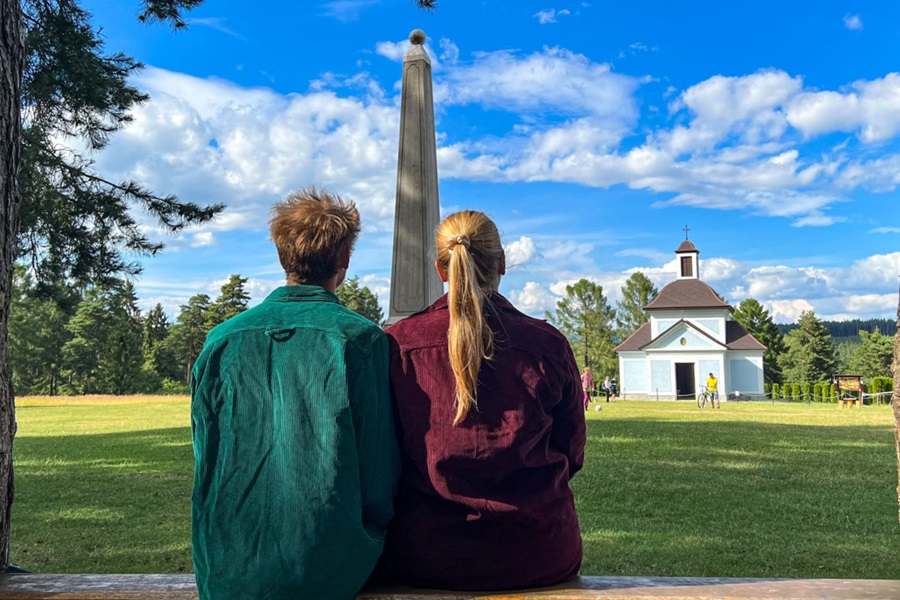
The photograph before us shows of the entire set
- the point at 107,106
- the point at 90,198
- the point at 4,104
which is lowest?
the point at 4,104

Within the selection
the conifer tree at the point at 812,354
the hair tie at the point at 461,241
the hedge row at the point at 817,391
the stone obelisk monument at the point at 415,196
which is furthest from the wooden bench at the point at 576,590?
the conifer tree at the point at 812,354

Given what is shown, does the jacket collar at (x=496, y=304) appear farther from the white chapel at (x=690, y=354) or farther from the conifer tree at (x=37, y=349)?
the conifer tree at (x=37, y=349)

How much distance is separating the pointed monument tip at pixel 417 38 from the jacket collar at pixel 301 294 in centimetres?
582

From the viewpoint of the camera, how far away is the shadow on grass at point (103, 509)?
5.02 meters

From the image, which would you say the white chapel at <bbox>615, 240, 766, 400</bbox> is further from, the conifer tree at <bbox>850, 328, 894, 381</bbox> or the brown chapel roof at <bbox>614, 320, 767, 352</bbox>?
the conifer tree at <bbox>850, 328, 894, 381</bbox>

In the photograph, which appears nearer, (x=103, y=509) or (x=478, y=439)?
(x=478, y=439)

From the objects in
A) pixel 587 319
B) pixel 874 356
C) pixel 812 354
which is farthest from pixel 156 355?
pixel 874 356

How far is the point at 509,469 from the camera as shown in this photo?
1.96m

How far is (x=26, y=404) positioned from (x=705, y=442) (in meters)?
30.5

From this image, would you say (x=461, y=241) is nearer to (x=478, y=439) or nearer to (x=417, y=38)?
(x=478, y=439)

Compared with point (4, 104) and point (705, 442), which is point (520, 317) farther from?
point (705, 442)

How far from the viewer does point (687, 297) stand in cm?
4647

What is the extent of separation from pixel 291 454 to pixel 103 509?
5.81 m

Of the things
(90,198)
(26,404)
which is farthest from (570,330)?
(90,198)
